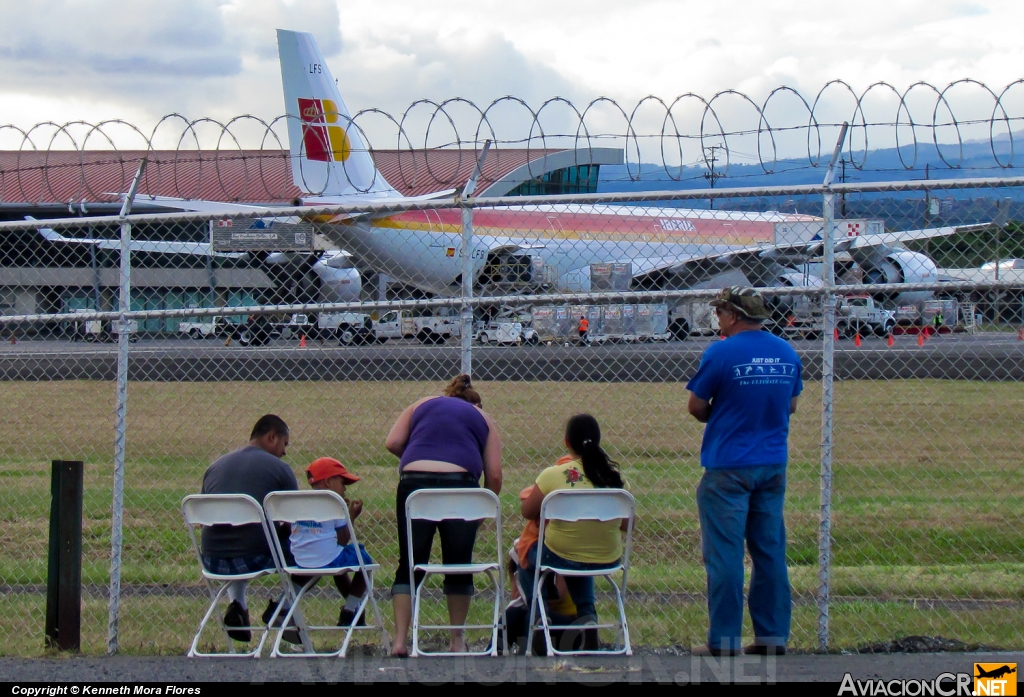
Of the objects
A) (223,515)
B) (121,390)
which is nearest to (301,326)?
(121,390)

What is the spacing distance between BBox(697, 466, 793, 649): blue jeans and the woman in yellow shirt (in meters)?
0.53

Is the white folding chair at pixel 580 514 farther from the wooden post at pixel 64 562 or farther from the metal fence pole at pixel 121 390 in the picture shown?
the wooden post at pixel 64 562

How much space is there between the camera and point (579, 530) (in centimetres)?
488

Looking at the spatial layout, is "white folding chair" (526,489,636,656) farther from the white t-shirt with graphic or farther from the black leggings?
the white t-shirt with graphic

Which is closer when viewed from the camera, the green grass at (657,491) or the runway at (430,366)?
the green grass at (657,491)

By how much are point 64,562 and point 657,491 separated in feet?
18.4

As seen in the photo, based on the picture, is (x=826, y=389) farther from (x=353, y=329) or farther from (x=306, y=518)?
(x=353, y=329)

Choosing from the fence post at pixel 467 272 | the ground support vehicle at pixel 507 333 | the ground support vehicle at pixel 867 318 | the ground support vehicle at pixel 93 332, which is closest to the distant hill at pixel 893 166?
the fence post at pixel 467 272

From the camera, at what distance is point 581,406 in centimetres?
1491

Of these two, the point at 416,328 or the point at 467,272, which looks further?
the point at 416,328

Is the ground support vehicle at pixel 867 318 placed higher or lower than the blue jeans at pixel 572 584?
higher

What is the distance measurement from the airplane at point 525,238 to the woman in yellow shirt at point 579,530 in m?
1.20

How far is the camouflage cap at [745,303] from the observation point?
4.65 metres

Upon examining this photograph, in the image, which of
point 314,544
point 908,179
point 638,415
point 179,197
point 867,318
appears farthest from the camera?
point 638,415
